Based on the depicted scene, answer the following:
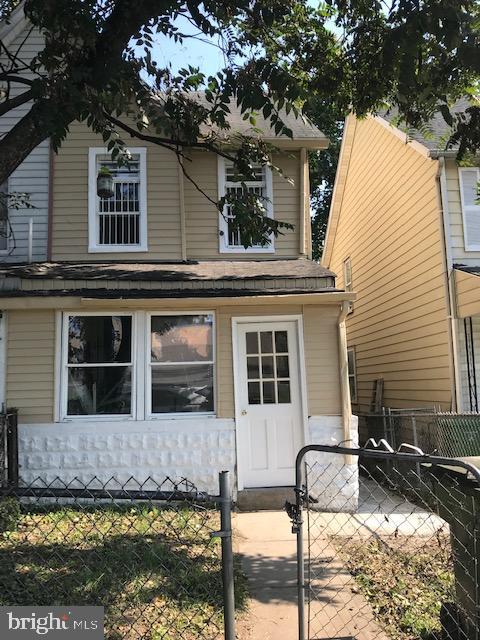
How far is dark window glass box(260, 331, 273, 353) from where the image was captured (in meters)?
8.04

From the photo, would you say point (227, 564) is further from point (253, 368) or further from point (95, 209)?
point (95, 209)

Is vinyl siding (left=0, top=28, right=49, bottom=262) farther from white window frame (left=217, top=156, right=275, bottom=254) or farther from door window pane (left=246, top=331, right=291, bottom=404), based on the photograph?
door window pane (left=246, top=331, right=291, bottom=404)

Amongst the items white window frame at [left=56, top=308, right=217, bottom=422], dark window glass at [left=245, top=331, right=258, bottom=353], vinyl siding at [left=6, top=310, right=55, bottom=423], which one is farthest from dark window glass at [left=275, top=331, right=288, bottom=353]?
vinyl siding at [left=6, top=310, right=55, bottom=423]

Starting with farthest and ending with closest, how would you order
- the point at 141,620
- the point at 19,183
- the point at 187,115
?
the point at 19,183
the point at 187,115
the point at 141,620

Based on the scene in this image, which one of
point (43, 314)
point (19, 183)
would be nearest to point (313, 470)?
point (43, 314)

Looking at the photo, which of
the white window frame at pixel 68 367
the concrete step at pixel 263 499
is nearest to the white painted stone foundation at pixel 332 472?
the concrete step at pixel 263 499

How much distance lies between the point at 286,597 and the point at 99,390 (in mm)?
4501

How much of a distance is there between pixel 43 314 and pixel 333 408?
442 cm

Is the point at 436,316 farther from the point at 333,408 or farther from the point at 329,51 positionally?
the point at 329,51

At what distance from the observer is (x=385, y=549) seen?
556 centimetres

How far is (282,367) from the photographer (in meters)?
7.99

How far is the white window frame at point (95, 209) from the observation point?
8.88 metres

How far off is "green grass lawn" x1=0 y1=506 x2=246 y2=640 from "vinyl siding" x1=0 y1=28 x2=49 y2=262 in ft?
14.6

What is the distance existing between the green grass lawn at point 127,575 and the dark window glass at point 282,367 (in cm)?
246
